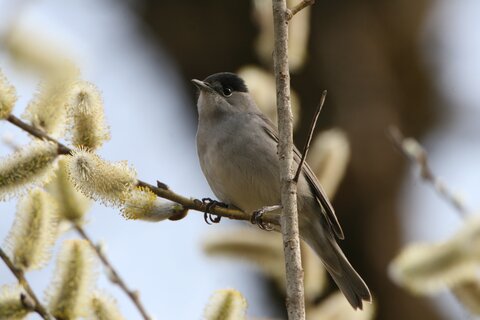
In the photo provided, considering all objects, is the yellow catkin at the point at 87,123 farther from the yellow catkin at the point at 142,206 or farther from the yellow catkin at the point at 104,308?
the yellow catkin at the point at 104,308

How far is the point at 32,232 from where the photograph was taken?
101 inches

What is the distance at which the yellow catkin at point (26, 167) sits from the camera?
2439mm

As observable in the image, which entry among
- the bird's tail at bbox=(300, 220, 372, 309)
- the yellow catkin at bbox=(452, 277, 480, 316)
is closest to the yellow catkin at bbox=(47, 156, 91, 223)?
the yellow catkin at bbox=(452, 277, 480, 316)

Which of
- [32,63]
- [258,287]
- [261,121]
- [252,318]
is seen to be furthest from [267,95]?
[258,287]

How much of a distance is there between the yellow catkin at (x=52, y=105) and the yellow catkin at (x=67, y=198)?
0.19 m

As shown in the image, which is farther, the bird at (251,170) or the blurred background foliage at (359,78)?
the blurred background foliage at (359,78)

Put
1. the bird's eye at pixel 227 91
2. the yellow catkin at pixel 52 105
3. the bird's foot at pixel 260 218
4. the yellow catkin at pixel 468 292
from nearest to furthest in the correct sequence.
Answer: the yellow catkin at pixel 468 292 → the yellow catkin at pixel 52 105 → the bird's foot at pixel 260 218 → the bird's eye at pixel 227 91

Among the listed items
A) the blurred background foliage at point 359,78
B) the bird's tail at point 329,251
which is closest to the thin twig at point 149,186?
the bird's tail at point 329,251

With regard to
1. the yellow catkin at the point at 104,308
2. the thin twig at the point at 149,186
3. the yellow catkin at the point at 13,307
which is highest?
the thin twig at the point at 149,186

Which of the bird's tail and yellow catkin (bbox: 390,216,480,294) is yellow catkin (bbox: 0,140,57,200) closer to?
yellow catkin (bbox: 390,216,480,294)

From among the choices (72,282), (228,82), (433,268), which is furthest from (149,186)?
(228,82)

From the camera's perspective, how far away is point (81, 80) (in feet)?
9.07

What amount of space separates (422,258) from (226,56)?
5335 millimetres

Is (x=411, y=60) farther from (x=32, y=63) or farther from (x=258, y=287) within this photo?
(x=32, y=63)
